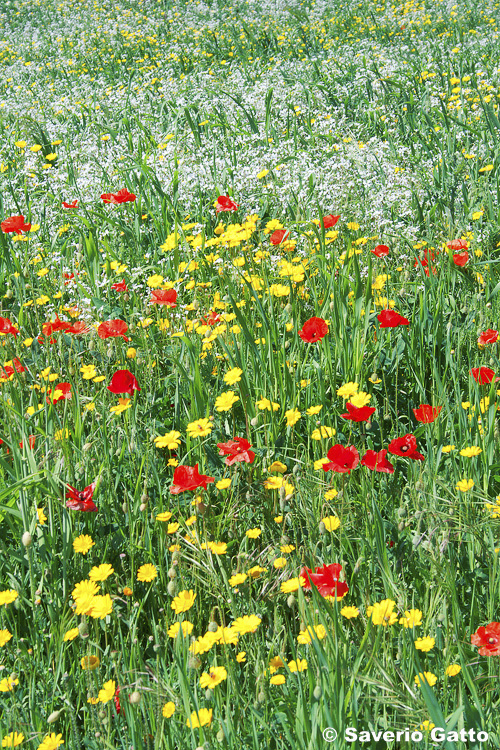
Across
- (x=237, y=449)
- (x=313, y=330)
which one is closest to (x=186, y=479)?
(x=237, y=449)

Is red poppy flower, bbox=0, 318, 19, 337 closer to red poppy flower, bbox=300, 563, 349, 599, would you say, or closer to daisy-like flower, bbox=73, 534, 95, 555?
daisy-like flower, bbox=73, 534, 95, 555

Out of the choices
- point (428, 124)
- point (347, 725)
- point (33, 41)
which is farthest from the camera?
point (33, 41)

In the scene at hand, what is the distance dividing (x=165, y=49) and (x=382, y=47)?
270 centimetres

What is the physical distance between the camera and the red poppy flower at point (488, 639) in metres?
1.12

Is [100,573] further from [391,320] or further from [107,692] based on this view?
[391,320]

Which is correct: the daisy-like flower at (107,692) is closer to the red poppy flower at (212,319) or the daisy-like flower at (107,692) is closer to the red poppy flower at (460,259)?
the red poppy flower at (212,319)

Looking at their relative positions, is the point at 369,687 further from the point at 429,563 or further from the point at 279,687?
the point at 429,563

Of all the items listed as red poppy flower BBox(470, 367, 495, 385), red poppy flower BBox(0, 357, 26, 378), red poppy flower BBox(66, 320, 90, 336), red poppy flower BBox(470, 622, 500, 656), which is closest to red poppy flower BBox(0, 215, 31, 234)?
red poppy flower BBox(66, 320, 90, 336)

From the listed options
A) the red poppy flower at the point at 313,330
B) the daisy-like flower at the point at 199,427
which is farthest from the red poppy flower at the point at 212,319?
the daisy-like flower at the point at 199,427

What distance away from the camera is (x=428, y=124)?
386 centimetres

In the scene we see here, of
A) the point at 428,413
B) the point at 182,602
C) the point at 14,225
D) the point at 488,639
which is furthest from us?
the point at 14,225

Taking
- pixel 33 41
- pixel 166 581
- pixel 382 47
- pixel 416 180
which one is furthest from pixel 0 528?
pixel 33 41

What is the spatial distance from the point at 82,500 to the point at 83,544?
0.33 feet

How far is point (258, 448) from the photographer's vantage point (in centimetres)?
180
